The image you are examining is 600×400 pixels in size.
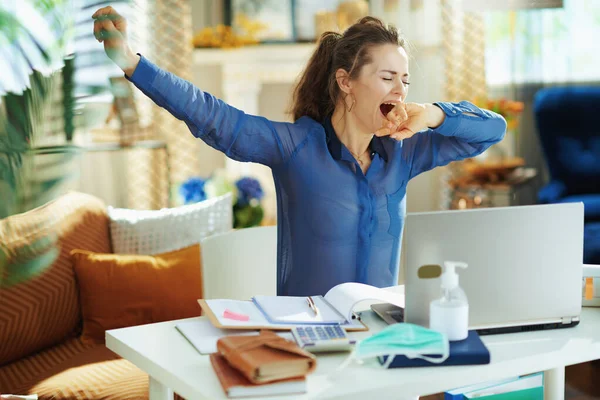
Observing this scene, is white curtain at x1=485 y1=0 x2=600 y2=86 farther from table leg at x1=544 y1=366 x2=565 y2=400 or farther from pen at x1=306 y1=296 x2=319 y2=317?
pen at x1=306 y1=296 x2=319 y2=317

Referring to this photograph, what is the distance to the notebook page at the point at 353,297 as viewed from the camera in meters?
1.48

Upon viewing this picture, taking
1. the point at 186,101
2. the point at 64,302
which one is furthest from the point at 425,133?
the point at 64,302

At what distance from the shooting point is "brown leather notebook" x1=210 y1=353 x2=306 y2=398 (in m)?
1.13

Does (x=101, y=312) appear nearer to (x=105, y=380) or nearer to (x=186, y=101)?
(x=105, y=380)

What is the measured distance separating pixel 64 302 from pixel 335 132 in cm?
106

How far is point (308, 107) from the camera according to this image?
6.71ft

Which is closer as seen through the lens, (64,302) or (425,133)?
(425,133)

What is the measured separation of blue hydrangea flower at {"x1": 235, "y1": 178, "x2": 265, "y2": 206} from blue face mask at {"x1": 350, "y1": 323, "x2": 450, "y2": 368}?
1.98 meters

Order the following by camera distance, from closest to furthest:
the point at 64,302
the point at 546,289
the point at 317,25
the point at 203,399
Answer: the point at 203,399, the point at 546,289, the point at 64,302, the point at 317,25

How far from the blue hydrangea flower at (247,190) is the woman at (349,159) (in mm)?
1216

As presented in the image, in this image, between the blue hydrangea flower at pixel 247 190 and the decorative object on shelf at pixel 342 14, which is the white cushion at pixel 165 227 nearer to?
the blue hydrangea flower at pixel 247 190

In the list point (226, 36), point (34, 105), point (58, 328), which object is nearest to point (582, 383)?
point (58, 328)

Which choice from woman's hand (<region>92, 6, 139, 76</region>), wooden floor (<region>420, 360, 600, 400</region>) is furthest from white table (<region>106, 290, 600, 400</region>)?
wooden floor (<region>420, 360, 600, 400</region>)

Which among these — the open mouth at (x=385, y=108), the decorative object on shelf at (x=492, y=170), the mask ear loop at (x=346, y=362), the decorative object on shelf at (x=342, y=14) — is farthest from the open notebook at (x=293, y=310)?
the decorative object on shelf at (x=342, y=14)
